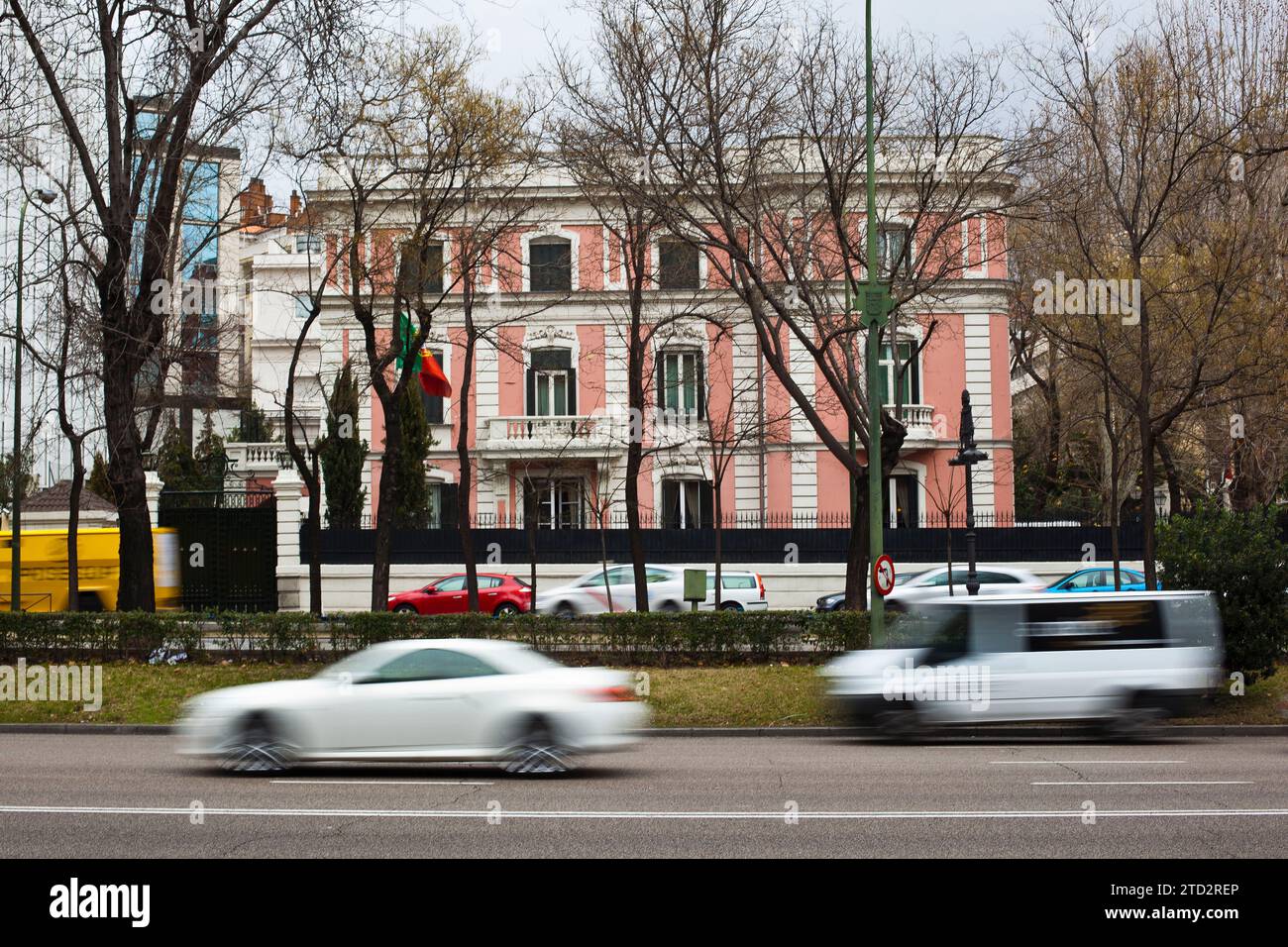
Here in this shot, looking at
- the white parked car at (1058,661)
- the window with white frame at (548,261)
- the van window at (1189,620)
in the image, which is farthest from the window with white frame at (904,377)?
the white parked car at (1058,661)

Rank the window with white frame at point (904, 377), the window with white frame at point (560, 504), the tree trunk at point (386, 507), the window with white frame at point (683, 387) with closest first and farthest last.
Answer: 1. the tree trunk at point (386, 507)
2. the window with white frame at point (683, 387)
3. the window with white frame at point (904, 377)
4. the window with white frame at point (560, 504)

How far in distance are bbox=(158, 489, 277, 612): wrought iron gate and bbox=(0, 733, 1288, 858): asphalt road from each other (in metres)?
19.1

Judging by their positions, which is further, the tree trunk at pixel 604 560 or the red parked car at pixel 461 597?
the red parked car at pixel 461 597

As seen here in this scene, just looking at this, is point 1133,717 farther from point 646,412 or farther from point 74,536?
point 646,412

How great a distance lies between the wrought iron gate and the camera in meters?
34.5

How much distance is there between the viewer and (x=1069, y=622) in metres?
16.4

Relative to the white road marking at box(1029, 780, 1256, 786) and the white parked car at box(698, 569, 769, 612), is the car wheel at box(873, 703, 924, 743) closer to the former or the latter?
the white road marking at box(1029, 780, 1256, 786)

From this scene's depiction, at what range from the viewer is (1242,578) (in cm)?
1931

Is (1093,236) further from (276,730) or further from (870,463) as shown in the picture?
(276,730)

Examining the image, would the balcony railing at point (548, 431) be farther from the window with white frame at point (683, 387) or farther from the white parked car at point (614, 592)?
the white parked car at point (614, 592)

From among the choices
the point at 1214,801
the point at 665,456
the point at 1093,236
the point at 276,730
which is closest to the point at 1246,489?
the point at 1093,236

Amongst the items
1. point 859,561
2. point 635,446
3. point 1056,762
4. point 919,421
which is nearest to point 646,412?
point 919,421

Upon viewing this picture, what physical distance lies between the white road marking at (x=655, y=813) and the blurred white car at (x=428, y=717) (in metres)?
2.15

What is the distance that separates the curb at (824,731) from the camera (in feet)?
57.1
